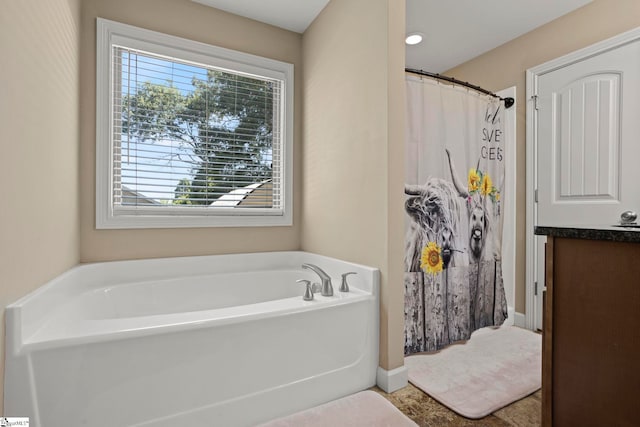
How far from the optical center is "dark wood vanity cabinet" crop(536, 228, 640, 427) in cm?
91

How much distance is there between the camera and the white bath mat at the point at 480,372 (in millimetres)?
1614

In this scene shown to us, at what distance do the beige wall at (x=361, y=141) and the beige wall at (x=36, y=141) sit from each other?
1.52 meters

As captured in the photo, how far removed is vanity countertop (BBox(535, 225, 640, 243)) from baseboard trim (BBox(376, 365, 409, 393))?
1065mm

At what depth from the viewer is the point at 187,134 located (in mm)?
2307

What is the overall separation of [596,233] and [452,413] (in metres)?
1.07

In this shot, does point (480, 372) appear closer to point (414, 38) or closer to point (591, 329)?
point (591, 329)

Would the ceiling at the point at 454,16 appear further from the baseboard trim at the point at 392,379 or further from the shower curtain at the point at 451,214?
the baseboard trim at the point at 392,379

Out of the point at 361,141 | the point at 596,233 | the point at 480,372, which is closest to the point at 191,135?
the point at 361,141

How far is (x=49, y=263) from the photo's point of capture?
1478 millimetres

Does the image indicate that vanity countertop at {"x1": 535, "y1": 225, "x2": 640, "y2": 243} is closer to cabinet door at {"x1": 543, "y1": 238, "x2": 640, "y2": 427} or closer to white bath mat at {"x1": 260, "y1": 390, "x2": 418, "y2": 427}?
cabinet door at {"x1": 543, "y1": 238, "x2": 640, "y2": 427}

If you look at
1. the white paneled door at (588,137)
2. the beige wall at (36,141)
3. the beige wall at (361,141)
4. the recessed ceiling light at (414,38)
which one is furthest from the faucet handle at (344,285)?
the recessed ceiling light at (414,38)

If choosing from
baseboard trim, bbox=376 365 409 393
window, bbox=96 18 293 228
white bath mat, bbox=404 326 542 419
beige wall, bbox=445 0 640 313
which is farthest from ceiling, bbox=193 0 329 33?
white bath mat, bbox=404 326 542 419

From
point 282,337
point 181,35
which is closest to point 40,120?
point 181,35

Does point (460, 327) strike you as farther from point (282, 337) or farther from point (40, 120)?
point (40, 120)
